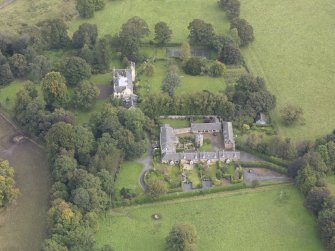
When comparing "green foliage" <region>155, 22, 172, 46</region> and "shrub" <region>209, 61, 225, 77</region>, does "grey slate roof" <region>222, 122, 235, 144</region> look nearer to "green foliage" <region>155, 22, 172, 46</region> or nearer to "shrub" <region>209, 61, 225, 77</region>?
"shrub" <region>209, 61, 225, 77</region>

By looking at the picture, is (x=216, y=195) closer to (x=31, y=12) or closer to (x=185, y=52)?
(x=185, y=52)

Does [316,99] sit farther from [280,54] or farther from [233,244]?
[233,244]

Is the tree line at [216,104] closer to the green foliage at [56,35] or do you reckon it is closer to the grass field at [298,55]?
the grass field at [298,55]

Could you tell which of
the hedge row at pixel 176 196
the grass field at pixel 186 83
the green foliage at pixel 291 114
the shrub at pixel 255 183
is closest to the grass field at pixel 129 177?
the hedge row at pixel 176 196

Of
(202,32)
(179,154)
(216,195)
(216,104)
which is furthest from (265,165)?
(202,32)

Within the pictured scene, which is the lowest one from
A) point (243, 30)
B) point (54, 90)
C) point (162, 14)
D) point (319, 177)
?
point (319, 177)

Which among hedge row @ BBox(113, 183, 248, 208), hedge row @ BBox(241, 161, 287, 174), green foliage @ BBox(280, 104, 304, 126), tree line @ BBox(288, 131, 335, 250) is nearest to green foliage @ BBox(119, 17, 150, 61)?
green foliage @ BBox(280, 104, 304, 126)

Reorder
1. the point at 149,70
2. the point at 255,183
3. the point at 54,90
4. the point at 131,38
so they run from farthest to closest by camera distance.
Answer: the point at 131,38 → the point at 149,70 → the point at 54,90 → the point at 255,183
